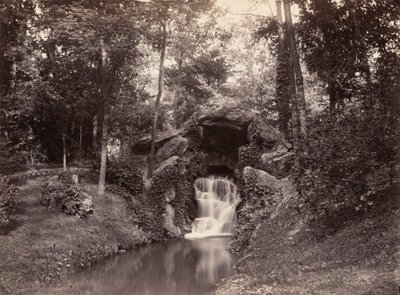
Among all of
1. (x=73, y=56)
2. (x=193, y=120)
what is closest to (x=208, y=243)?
(x=193, y=120)

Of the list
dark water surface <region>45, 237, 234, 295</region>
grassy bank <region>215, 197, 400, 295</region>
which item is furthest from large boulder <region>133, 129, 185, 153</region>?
grassy bank <region>215, 197, 400, 295</region>

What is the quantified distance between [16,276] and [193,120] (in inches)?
712

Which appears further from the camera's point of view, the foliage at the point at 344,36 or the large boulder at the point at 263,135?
the large boulder at the point at 263,135

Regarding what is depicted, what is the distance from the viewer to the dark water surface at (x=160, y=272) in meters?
12.9

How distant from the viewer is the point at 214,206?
2633 centimetres

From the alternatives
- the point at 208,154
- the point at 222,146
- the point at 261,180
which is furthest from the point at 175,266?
the point at 222,146

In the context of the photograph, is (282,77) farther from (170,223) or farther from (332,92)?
(170,223)

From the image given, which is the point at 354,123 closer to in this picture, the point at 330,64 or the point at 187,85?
the point at 330,64

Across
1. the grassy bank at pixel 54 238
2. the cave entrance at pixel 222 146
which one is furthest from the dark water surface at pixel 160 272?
the cave entrance at pixel 222 146

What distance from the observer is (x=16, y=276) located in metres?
11.7

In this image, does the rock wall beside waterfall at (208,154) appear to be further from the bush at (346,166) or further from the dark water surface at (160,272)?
the bush at (346,166)

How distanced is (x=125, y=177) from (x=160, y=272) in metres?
8.29

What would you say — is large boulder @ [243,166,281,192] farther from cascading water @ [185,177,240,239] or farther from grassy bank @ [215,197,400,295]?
grassy bank @ [215,197,400,295]

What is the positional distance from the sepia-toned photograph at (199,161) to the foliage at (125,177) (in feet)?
0.26
